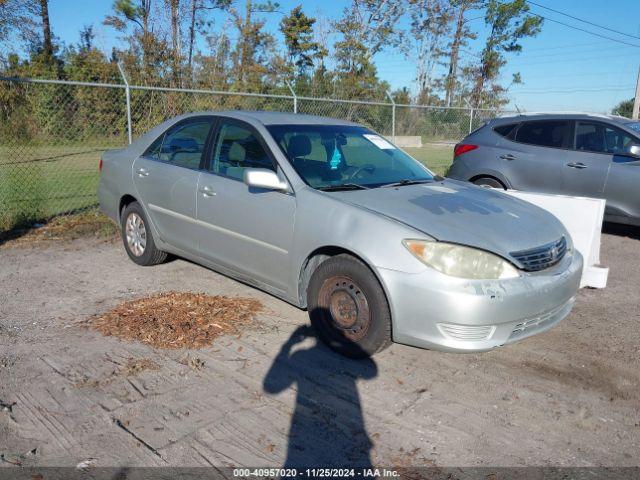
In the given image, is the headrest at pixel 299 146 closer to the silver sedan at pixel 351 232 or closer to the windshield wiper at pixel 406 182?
the silver sedan at pixel 351 232

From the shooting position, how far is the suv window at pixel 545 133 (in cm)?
786

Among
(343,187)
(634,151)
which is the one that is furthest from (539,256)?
(634,151)

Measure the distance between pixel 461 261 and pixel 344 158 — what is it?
5.53 feet

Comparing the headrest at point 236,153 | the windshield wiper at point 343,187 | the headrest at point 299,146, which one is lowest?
the windshield wiper at point 343,187

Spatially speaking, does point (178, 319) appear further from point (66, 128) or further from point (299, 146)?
point (66, 128)

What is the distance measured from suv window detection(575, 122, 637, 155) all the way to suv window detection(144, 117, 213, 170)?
17.5 ft

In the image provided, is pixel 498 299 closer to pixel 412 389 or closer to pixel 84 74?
pixel 412 389

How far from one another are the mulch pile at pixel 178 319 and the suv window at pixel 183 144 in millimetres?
1227

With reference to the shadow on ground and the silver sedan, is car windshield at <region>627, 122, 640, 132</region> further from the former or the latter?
the silver sedan

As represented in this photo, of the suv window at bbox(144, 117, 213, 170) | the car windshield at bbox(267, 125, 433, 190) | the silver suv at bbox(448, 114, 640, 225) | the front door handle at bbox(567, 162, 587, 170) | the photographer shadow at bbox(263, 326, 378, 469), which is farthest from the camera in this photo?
the front door handle at bbox(567, 162, 587, 170)

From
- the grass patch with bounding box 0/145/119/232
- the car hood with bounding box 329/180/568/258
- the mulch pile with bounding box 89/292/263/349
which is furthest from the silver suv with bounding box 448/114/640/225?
the grass patch with bounding box 0/145/119/232

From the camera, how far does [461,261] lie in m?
3.37

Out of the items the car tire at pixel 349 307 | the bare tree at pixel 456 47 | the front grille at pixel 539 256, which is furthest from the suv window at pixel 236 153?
the bare tree at pixel 456 47

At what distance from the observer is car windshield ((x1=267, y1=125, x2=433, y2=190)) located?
4.32 metres
